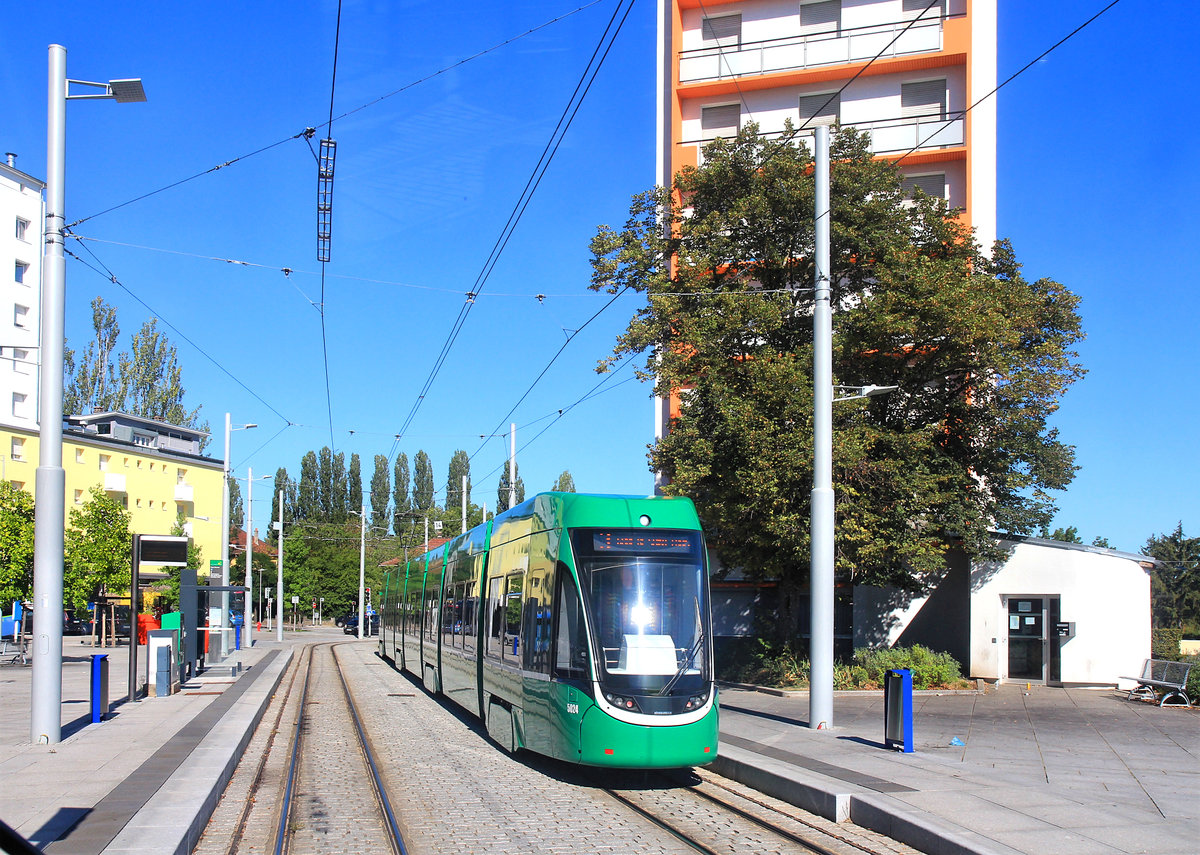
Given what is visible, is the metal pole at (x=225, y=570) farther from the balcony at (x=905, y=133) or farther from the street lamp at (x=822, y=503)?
the balcony at (x=905, y=133)

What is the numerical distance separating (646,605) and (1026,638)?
15.4m

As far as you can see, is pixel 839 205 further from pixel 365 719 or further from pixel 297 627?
pixel 297 627

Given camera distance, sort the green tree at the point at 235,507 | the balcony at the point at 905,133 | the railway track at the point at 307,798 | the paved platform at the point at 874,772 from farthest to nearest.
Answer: the green tree at the point at 235,507, the balcony at the point at 905,133, the railway track at the point at 307,798, the paved platform at the point at 874,772

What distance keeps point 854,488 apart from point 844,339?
3072mm

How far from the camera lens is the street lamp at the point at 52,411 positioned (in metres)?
12.2

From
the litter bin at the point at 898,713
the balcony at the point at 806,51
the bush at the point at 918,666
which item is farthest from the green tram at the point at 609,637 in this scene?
the balcony at the point at 806,51

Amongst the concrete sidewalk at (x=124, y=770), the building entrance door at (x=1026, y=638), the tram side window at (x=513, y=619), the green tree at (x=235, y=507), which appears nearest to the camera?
the concrete sidewalk at (x=124, y=770)

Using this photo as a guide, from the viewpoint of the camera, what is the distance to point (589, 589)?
423 inches

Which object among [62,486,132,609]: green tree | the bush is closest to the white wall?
the bush

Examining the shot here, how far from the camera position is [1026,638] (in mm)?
22938

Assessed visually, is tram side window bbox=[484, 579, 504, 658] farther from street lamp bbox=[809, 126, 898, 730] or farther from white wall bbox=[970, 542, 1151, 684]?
white wall bbox=[970, 542, 1151, 684]

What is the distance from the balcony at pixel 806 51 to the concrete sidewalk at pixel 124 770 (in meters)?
25.3

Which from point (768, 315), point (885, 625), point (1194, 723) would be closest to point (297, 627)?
point (885, 625)

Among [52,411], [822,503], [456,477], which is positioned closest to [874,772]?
[822,503]
